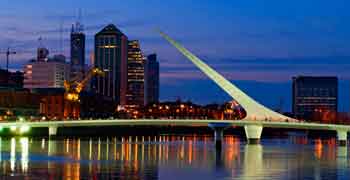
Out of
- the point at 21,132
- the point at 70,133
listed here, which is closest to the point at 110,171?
the point at 21,132

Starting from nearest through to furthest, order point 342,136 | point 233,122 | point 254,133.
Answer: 1. point 233,122
2. point 254,133
3. point 342,136

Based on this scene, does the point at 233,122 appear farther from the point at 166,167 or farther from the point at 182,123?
the point at 166,167

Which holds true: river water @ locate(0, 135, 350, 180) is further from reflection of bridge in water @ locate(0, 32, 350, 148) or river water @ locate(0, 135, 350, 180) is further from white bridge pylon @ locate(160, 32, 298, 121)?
white bridge pylon @ locate(160, 32, 298, 121)

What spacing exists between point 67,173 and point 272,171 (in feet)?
35.8

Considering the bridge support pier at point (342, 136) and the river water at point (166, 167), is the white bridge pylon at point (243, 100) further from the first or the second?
the river water at point (166, 167)

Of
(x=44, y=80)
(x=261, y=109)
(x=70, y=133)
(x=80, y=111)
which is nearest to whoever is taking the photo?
(x=261, y=109)

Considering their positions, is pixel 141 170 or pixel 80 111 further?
pixel 80 111

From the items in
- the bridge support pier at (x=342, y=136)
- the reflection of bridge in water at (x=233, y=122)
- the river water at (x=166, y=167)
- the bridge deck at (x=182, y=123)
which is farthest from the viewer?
the bridge support pier at (x=342, y=136)

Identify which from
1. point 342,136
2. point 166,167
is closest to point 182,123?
point 342,136

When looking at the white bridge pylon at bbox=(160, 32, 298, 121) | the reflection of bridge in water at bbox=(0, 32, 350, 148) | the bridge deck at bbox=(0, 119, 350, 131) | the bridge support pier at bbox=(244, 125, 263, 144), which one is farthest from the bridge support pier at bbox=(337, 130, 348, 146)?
the bridge support pier at bbox=(244, 125, 263, 144)

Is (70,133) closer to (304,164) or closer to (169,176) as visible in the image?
(304,164)

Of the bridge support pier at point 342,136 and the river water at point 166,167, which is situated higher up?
the bridge support pier at point 342,136

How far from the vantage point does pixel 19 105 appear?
13675 cm

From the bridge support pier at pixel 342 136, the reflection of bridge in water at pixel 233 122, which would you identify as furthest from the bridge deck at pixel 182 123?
the bridge support pier at pixel 342 136
